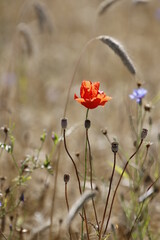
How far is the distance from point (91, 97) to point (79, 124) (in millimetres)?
511

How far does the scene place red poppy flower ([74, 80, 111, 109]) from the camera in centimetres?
225

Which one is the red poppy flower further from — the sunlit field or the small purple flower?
the small purple flower

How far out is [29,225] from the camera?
A: 335cm

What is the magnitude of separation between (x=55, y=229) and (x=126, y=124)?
2.24 m

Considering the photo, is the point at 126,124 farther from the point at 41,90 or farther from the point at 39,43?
the point at 39,43

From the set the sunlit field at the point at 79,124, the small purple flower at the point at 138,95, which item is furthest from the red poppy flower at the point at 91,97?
the small purple flower at the point at 138,95

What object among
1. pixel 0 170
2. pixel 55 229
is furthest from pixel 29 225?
pixel 0 170

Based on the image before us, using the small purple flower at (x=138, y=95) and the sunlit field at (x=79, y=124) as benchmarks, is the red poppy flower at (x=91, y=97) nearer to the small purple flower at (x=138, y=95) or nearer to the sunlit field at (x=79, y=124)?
the sunlit field at (x=79, y=124)

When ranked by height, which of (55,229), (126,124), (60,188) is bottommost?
(55,229)

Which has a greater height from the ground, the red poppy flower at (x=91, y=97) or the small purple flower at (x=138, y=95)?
the small purple flower at (x=138, y=95)

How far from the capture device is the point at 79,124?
279 centimetres

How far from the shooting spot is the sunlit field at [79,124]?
8.52 ft

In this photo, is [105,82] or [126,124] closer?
[126,124]

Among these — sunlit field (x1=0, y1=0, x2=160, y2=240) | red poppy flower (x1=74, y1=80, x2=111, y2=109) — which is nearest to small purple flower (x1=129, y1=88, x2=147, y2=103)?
sunlit field (x1=0, y1=0, x2=160, y2=240)
